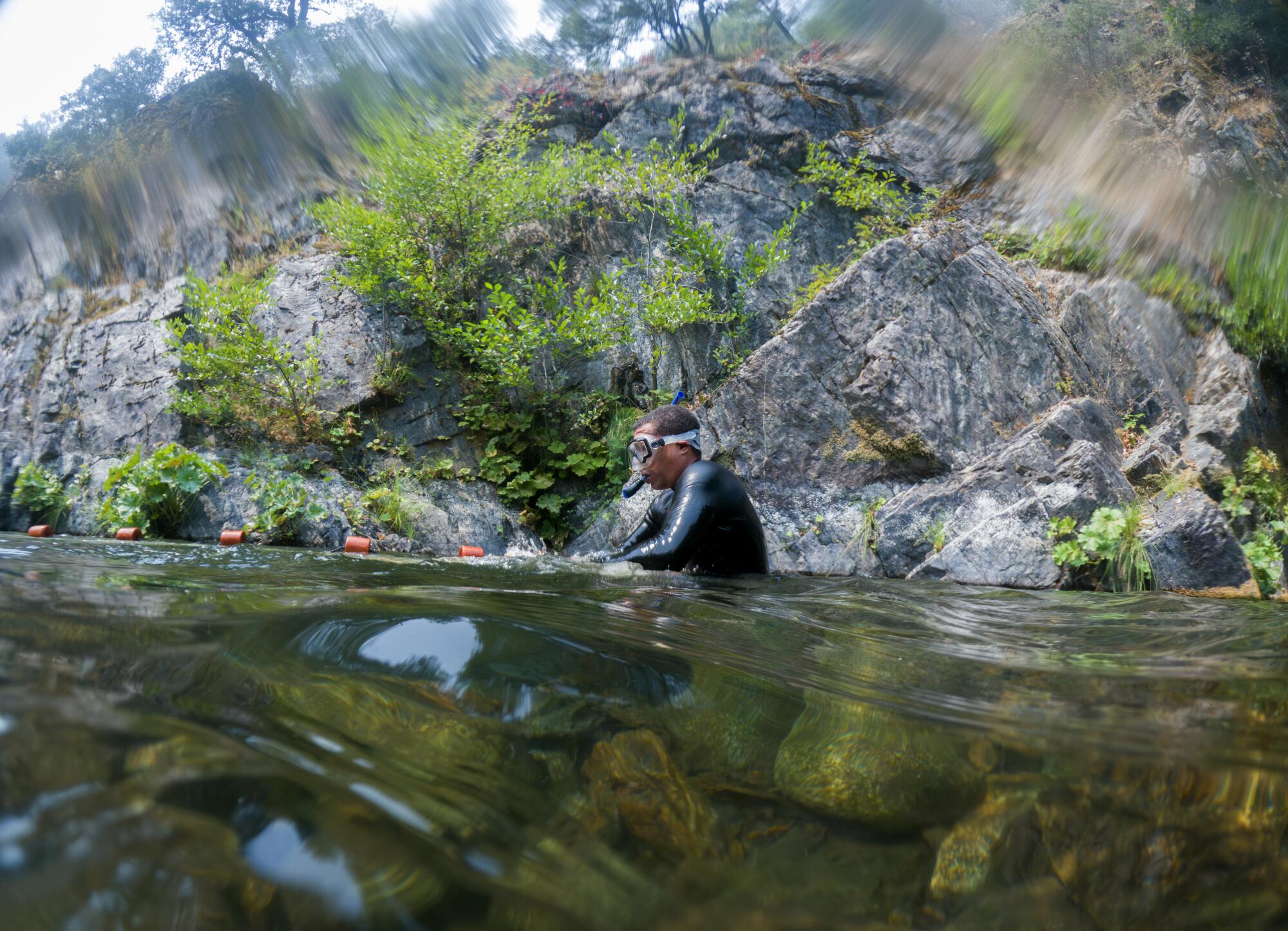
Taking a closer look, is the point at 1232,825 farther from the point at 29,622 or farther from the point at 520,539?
the point at 520,539

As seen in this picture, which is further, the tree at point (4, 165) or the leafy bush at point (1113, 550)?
the tree at point (4, 165)

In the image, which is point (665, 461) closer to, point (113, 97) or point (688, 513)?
point (688, 513)

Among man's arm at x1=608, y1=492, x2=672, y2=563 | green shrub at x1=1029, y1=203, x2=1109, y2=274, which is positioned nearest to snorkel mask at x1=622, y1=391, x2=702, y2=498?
man's arm at x1=608, y1=492, x2=672, y2=563

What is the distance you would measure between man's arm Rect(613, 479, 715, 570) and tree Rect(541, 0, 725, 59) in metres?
12.9

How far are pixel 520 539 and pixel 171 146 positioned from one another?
1339cm

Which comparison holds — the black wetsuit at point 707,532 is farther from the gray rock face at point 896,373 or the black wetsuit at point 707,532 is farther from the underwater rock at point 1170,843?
the underwater rock at point 1170,843

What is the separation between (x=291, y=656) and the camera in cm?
114

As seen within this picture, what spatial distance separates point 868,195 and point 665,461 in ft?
24.5

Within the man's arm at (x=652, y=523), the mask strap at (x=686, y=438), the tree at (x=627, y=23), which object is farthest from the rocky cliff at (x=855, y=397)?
the tree at (x=627, y=23)

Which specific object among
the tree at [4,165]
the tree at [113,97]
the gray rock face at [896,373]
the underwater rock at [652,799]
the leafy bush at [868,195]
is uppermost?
the tree at [113,97]

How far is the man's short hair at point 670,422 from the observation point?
4.79 metres

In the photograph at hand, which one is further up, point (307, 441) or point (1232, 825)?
point (307, 441)

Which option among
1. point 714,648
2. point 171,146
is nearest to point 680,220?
point 714,648

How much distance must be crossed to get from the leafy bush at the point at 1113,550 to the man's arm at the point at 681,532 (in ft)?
8.71
